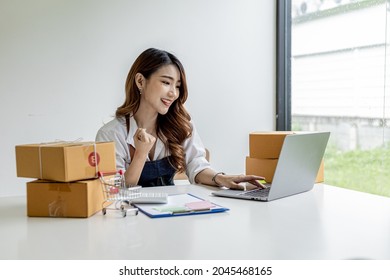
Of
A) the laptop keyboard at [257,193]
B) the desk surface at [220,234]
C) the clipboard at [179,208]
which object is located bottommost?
the desk surface at [220,234]

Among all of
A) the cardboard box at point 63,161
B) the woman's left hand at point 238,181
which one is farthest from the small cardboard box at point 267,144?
the cardboard box at point 63,161

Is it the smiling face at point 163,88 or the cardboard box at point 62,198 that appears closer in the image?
the cardboard box at point 62,198

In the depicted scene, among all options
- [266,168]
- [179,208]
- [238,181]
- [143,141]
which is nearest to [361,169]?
[266,168]

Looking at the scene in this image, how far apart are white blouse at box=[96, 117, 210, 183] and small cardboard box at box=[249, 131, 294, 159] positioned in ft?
0.75

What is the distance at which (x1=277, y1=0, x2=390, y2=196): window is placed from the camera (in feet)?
7.47

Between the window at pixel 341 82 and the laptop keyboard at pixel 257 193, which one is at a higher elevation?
the window at pixel 341 82

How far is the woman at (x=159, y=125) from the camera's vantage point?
198cm

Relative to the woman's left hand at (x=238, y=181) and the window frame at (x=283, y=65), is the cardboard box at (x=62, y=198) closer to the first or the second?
the woman's left hand at (x=238, y=181)

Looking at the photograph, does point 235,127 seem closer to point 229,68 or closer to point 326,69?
point 229,68

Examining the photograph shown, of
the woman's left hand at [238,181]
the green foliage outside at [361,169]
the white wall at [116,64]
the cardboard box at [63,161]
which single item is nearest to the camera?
the cardboard box at [63,161]

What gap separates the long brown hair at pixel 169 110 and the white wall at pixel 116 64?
837 mm

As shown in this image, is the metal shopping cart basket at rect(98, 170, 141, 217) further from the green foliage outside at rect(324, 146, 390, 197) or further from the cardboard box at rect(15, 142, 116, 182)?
the green foliage outside at rect(324, 146, 390, 197)

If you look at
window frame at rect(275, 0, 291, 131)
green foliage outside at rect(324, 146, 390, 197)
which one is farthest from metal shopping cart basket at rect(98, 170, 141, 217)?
window frame at rect(275, 0, 291, 131)

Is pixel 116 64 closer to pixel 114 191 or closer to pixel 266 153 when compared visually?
pixel 266 153
